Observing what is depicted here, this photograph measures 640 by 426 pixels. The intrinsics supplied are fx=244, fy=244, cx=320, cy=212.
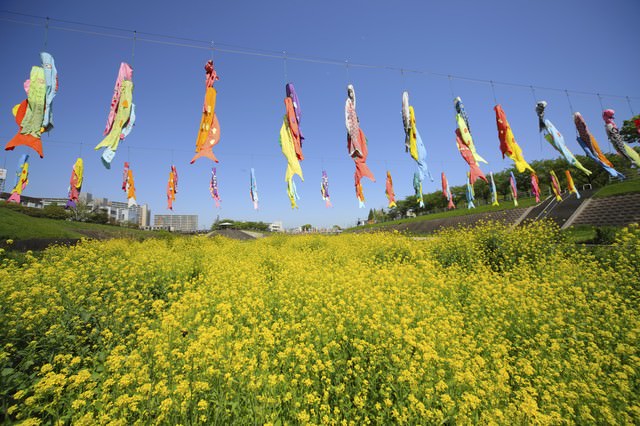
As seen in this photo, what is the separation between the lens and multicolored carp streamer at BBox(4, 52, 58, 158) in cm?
334

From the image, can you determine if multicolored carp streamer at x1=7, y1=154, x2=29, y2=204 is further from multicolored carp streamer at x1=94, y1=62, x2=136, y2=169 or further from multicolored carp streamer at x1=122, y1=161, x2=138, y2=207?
multicolored carp streamer at x1=94, y1=62, x2=136, y2=169

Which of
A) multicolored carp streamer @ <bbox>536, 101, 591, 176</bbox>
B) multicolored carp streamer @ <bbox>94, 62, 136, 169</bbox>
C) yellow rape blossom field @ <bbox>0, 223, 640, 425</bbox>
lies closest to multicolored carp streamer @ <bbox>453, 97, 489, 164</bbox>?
multicolored carp streamer @ <bbox>536, 101, 591, 176</bbox>

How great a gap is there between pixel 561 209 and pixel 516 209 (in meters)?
5.96

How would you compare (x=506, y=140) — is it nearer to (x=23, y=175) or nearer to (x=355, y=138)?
(x=355, y=138)

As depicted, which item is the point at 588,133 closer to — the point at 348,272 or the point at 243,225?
the point at 348,272

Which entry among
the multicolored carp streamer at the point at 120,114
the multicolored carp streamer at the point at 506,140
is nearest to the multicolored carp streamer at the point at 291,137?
the multicolored carp streamer at the point at 120,114

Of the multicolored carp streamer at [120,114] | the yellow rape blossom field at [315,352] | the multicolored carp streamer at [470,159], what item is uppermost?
the multicolored carp streamer at [120,114]

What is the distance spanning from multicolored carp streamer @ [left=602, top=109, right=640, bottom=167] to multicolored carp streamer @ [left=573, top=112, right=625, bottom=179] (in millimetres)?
385

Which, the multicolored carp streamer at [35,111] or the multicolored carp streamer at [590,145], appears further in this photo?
the multicolored carp streamer at [590,145]

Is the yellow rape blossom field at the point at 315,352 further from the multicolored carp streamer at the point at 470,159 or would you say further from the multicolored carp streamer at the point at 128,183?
the multicolored carp streamer at the point at 128,183

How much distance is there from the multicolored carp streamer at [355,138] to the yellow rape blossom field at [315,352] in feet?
7.68

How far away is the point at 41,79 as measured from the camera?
3.59 metres

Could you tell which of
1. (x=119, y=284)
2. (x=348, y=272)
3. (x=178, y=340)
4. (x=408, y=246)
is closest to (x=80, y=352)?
(x=178, y=340)

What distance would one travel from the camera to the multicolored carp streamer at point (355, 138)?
529cm
